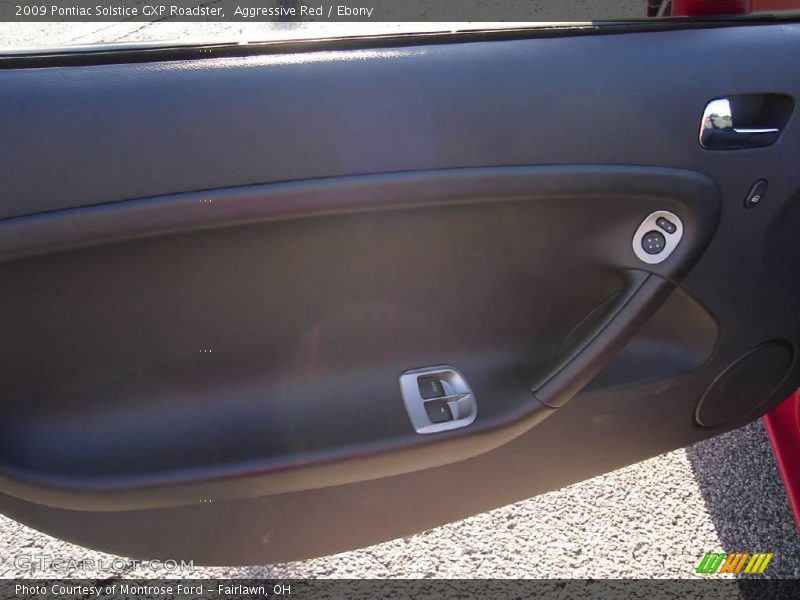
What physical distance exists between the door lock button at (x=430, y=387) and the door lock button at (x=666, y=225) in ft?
1.37

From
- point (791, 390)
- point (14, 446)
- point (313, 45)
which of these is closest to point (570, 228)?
point (313, 45)

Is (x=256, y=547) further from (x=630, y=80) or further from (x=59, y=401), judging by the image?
(x=630, y=80)

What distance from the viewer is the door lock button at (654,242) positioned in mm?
1226

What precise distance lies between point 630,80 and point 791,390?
693 mm

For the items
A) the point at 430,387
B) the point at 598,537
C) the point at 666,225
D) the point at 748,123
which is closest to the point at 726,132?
the point at 748,123

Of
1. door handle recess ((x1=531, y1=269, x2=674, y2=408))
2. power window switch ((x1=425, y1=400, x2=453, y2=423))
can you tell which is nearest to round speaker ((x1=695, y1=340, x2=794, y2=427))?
door handle recess ((x1=531, y1=269, x2=674, y2=408))

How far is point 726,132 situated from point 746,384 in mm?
466

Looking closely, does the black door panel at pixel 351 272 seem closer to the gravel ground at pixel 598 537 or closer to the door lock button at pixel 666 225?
the door lock button at pixel 666 225

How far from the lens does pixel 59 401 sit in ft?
3.83

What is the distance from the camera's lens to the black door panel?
1069 millimetres

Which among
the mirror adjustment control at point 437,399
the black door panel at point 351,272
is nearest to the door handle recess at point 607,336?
the black door panel at point 351,272
